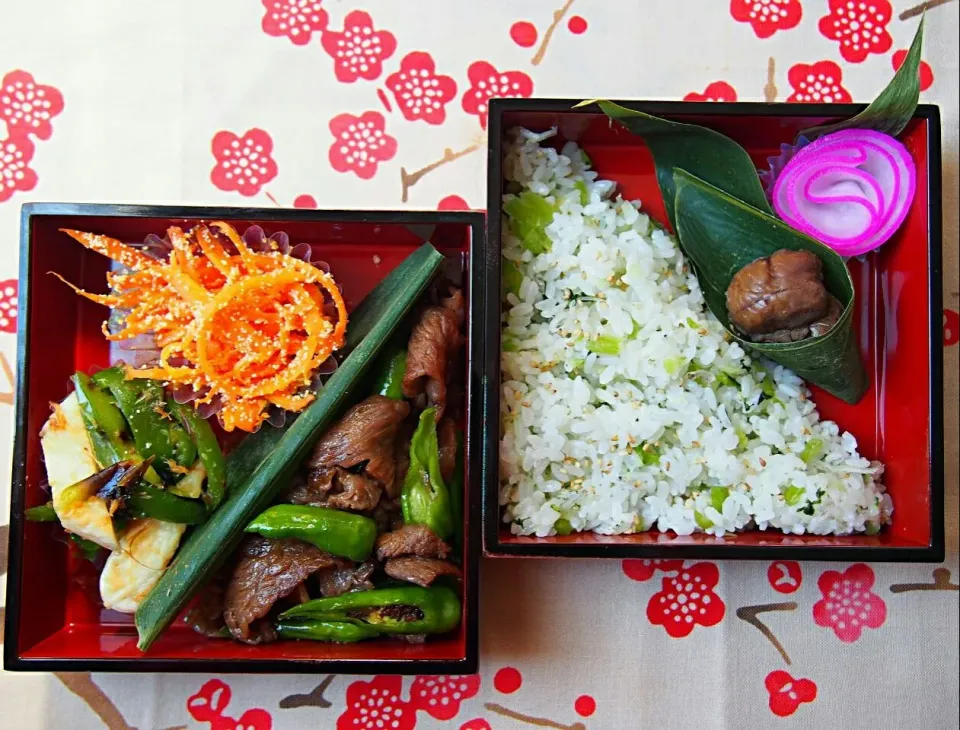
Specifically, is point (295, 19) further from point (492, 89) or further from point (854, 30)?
point (854, 30)

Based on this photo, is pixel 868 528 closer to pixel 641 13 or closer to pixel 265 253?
pixel 641 13

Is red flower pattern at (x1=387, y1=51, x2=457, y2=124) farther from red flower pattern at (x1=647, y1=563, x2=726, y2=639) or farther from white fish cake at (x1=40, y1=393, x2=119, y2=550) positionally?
red flower pattern at (x1=647, y1=563, x2=726, y2=639)

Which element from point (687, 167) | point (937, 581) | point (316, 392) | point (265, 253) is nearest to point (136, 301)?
point (265, 253)

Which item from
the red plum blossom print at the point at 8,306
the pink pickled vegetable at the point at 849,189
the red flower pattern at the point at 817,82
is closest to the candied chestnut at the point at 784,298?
the pink pickled vegetable at the point at 849,189

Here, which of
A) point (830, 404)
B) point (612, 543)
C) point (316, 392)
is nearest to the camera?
point (612, 543)

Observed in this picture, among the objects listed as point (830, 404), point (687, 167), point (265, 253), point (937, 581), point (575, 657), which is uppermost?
point (687, 167)
